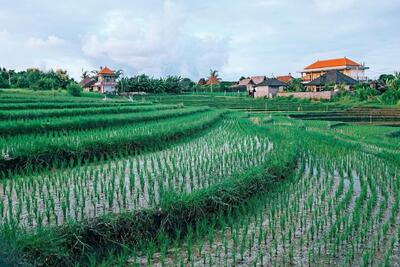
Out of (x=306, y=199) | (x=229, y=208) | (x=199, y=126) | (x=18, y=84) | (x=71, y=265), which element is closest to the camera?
(x=71, y=265)

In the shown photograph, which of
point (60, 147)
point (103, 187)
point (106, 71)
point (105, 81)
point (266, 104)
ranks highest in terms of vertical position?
point (106, 71)

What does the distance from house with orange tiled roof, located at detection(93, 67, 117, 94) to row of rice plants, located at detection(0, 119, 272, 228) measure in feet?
146

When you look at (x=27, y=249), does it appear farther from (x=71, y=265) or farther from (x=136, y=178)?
(x=136, y=178)

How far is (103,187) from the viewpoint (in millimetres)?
5348

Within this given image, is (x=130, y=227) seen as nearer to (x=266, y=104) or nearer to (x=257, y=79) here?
(x=266, y=104)

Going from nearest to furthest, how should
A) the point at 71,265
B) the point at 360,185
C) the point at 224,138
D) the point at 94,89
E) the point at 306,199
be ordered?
the point at 71,265 → the point at 306,199 → the point at 360,185 → the point at 224,138 → the point at 94,89

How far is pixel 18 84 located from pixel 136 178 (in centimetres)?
3810

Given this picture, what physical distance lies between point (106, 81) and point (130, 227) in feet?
163

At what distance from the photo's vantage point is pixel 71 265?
3.43 meters

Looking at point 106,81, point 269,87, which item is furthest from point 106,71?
point 269,87

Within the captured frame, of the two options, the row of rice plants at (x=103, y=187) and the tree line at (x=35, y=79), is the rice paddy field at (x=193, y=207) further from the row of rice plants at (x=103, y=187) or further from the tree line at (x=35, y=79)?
the tree line at (x=35, y=79)

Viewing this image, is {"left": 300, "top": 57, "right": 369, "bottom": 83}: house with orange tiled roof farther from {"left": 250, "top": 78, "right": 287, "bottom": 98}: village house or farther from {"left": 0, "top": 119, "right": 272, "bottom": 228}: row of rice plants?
{"left": 0, "top": 119, "right": 272, "bottom": 228}: row of rice plants

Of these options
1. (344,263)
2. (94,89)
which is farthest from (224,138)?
(94,89)

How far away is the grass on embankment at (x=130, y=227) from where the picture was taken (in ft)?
10.6
